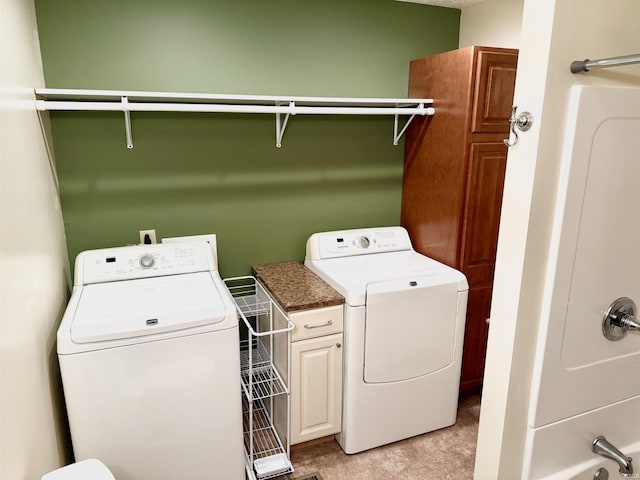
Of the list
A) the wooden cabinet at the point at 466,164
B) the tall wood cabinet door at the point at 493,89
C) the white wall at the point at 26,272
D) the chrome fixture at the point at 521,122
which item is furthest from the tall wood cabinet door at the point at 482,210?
the white wall at the point at 26,272

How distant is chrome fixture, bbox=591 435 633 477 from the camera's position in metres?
1.52

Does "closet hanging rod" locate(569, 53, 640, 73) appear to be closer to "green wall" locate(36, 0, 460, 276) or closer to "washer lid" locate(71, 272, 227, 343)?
"washer lid" locate(71, 272, 227, 343)

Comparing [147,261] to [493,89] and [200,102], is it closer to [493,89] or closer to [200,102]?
[200,102]

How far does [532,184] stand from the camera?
1229mm

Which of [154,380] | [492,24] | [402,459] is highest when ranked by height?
[492,24]

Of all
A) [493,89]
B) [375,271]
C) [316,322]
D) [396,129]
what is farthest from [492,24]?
[316,322]

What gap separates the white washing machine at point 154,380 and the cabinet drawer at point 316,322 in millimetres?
327

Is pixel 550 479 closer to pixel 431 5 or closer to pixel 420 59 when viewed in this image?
pixel 420 59

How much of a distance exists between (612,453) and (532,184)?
1.03 m

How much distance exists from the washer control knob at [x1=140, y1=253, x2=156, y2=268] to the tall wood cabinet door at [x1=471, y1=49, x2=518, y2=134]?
1.68 m

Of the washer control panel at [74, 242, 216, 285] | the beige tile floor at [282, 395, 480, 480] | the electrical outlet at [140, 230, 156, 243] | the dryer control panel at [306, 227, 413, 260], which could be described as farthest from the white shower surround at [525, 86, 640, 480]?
the electrical outlet at [140, 230, 156, 243]

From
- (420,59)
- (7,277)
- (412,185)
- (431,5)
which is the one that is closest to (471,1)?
(431,5)

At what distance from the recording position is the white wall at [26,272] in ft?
4.26

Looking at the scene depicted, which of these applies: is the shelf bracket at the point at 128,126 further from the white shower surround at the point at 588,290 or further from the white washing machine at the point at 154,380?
the white shower surround at the point at 588,290
